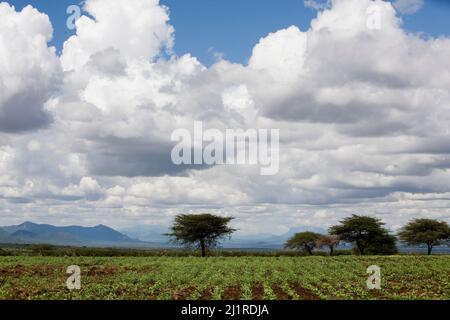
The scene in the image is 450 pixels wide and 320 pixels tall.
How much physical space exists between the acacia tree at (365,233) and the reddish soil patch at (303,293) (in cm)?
6023

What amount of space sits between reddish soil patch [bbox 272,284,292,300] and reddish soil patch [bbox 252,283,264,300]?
0.72 m

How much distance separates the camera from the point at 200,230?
7531 centimetres

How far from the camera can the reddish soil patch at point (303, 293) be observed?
24764mm

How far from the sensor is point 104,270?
3853cm

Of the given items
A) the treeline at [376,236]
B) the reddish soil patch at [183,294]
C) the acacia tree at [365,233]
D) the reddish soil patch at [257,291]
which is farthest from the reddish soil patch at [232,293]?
the acacia tree at [365,233]

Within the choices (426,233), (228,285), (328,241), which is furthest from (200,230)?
(228,285)

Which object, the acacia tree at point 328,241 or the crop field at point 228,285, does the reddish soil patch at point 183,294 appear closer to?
the crop field at point 228,285

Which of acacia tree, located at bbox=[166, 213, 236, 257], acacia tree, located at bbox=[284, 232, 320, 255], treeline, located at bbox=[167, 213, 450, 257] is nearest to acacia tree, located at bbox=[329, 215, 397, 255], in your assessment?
treeline, located at bbox=[167, 213, 450, 257]

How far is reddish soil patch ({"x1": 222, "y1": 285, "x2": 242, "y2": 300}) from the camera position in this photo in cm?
2456

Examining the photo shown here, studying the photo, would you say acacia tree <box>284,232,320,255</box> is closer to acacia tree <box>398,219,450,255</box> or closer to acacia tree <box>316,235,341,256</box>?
acacia tree <box>316,235,341,256</box>

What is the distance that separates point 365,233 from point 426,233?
32.4 feet
